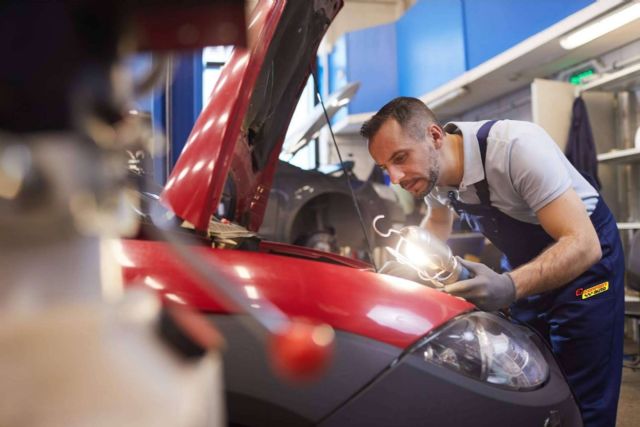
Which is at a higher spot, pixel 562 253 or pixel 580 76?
pixel 580 76

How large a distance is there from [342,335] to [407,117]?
1.07m

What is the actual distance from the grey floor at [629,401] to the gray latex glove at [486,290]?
1.33 metres

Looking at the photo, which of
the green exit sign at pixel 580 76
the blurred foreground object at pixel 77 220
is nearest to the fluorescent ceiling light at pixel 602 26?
the green exit sign at pixel 580 76

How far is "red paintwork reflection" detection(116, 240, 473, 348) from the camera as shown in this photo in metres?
0.69

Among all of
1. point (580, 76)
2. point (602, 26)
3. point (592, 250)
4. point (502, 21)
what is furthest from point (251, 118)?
point (502, 21)

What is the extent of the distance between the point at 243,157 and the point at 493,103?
445 cm

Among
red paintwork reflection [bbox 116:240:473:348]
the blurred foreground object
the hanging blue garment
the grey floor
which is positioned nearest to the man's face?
red paintwork reflection [bbox 116:240:473:348]

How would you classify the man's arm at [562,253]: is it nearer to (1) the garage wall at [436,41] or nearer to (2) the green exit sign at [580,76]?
(2) the green exit sign at [580,76]

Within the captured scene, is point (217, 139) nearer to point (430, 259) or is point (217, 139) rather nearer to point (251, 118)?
point (251, 118)

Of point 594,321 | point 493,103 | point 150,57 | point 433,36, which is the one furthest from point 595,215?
point 433,36

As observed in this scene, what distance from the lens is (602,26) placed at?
3230 millimetres

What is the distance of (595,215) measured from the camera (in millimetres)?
1609

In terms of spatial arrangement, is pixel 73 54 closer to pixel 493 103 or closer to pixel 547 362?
pixel 547 362

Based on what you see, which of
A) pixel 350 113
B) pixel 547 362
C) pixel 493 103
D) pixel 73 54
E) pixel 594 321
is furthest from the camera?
pixel 350 113
